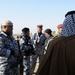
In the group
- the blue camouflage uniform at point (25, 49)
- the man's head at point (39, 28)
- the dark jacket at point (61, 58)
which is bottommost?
the blue camouflage uniform at point (25, 49)

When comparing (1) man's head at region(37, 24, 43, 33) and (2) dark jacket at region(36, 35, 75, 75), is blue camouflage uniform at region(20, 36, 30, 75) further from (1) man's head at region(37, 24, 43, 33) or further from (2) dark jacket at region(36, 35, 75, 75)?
(2) dark jacket at region(36, 35, 75, 75)

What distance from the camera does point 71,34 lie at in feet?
7.42

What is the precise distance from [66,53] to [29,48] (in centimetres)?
680

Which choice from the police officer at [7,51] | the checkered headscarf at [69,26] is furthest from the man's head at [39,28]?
the checkered headscarf at [69,26]

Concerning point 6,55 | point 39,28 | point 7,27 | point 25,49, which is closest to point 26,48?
point 25,49

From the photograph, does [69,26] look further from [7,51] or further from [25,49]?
[25,49]

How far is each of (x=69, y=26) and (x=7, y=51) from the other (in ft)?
10.4

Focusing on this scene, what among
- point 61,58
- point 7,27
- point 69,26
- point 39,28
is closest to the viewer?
point 61,58

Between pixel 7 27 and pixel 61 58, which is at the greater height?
pixel 7 27

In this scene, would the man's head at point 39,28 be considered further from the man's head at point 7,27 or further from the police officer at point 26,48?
the man's head at point 7,27

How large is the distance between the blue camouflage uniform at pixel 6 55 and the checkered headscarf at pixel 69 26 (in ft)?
10.2

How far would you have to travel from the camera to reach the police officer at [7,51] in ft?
17.5

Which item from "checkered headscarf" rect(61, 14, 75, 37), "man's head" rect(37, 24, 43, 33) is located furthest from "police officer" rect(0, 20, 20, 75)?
"man's head" rect(37, 24, 43, 33)

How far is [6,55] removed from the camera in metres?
5.33
